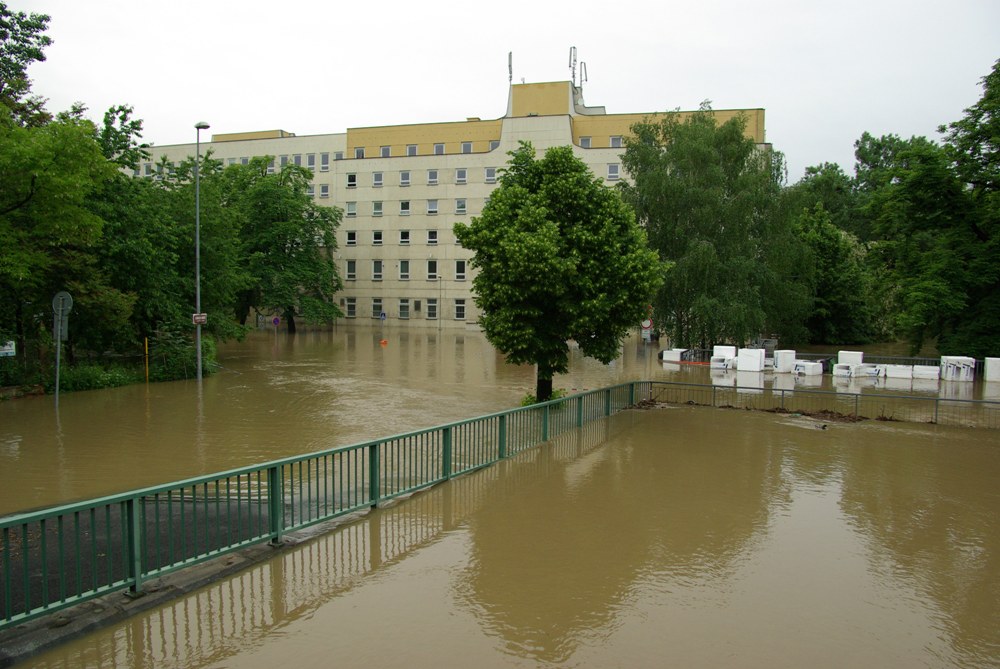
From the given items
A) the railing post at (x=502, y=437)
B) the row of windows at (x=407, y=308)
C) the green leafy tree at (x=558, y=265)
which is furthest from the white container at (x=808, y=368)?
the row of windows at (x=407, y=308)

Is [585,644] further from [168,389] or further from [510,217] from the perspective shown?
[168,389]

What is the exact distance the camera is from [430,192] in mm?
61500

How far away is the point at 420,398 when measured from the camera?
20359mm

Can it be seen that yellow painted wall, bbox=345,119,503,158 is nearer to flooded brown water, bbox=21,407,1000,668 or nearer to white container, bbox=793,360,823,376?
white container, bbox=793,360,823,376

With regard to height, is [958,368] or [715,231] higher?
[715,231]

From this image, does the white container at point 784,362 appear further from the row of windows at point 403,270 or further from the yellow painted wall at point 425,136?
the yellow painted wall at point 425,136

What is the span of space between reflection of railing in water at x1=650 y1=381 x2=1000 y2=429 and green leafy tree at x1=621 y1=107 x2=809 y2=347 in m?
8.98

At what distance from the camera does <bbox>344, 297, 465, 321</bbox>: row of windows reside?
60.8 m

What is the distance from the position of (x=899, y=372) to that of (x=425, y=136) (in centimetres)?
4815

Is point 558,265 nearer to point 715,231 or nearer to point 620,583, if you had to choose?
point 620,583

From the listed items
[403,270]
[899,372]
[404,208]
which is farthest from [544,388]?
[404,208]

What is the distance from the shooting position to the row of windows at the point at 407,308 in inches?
2394

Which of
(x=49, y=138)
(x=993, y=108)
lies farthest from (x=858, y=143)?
(x=49, y=138)

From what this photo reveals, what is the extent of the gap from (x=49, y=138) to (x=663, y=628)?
693 inches
